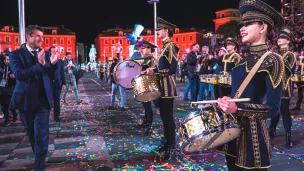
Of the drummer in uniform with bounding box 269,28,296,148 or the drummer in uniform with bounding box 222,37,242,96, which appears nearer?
the drummer in uniform with bounding box 269,28,296,148

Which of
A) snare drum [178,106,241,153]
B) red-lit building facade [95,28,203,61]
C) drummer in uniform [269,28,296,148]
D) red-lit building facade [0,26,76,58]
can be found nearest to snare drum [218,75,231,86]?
drummer in uniform [269,28,296,148]

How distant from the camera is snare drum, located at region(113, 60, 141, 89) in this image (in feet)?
24.1

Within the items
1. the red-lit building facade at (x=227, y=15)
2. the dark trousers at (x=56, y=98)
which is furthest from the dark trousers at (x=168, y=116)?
the red-lit building facade at (x=227, y=15)

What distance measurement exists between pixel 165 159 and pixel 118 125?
11.2 ft

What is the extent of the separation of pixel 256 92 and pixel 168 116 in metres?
2.99

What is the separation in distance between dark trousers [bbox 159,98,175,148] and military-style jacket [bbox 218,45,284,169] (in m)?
2.77

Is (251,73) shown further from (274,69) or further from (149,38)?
(149,38)

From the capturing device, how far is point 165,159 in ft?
17.4

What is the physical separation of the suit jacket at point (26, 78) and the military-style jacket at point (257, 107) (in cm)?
297

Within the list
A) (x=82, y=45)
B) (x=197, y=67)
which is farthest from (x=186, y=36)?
(x=197, y=67)

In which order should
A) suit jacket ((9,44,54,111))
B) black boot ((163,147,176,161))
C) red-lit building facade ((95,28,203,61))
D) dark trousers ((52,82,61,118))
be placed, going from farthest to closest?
red-lit building facade ((95,28,203,61)) → dark trousers ((52,82,61,118)) → black boot ((163,147,176,161)) → suit jacket ((9,44,54,111))

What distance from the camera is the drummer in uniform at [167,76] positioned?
5.21 metres

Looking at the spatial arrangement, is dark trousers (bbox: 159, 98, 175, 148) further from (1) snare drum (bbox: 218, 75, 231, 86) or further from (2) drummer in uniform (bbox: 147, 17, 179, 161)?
(1) snare drum (bbox: 218, 75, 231, 86)

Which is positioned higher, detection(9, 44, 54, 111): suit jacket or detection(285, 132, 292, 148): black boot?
detection(9, 44, 54, 111): suit jacket
